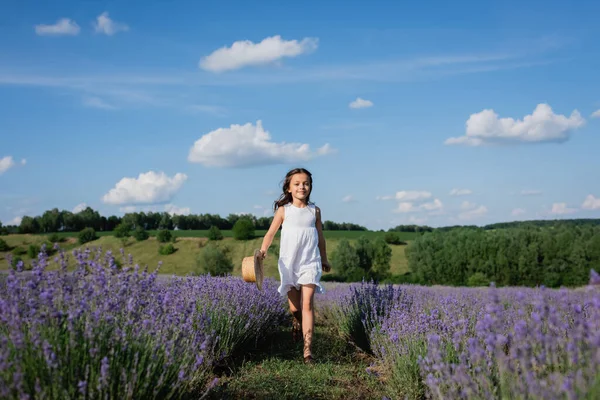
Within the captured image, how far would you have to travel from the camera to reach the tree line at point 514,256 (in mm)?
24719

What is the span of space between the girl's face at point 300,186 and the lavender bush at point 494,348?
132 centimetres

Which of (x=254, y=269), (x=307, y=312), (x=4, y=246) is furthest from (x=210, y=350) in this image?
(x=4, y=246)

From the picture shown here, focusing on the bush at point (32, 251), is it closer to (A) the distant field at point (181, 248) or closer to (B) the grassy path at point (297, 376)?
(A) the distant field at point (181, 248)

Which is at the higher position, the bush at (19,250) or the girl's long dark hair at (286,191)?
the girl's long dark hair at (286,191)

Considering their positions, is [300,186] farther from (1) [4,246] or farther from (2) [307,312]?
(1) [4,246]

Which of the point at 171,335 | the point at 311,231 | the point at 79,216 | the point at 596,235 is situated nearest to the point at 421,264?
the point at 596,235

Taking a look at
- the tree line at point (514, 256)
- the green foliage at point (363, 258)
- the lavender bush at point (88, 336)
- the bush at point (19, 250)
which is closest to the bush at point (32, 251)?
the bush at point (19, 250)

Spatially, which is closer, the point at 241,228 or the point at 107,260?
the point at 107,260

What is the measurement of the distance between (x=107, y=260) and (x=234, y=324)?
6.65 ft

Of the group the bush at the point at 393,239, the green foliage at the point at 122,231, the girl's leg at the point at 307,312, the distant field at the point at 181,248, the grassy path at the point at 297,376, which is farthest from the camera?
the green foliage at the point at 122,231

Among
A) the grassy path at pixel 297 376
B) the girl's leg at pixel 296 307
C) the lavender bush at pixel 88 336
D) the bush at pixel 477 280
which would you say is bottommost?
the bush at pixel 477 280

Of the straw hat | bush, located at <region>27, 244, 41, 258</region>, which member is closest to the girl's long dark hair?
the straw hat

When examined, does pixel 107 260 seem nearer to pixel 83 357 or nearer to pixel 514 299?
pixel 83 357

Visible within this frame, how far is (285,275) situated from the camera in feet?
16.0
